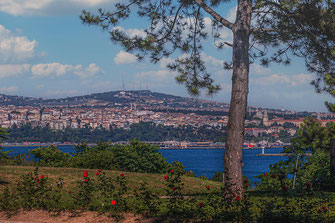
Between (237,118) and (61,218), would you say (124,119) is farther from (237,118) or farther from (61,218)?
(61,218)

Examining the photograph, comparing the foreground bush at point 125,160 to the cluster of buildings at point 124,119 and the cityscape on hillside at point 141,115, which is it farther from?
the cluster of buildings at point 124,119

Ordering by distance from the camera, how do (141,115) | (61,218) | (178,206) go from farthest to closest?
(141,115) → (61,218) → (178,206)

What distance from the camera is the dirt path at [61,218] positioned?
6839 mm

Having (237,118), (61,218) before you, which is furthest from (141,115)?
(61,218)

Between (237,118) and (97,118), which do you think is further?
(97,118)

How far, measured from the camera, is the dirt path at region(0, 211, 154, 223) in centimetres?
684

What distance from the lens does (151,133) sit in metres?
136

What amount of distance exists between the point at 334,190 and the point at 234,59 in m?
5.30

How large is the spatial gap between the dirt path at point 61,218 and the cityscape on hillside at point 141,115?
98821mm

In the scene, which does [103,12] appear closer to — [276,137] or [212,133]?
[276,137]

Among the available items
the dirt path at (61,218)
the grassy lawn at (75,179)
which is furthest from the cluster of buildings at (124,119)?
the dirt path at (61,218)

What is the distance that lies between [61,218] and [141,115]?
149195mm

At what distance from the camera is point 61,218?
7.16m

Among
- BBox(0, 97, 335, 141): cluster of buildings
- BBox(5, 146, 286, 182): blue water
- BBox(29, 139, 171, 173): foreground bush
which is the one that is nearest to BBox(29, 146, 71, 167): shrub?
BBox(29, 139, 171, 173): foreground bush
